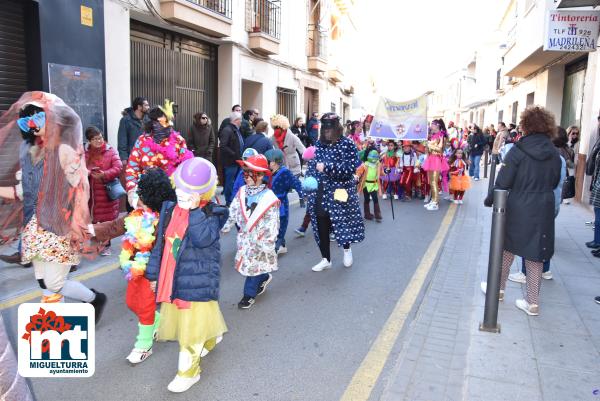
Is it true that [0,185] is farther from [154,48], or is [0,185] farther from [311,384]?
[154,48]

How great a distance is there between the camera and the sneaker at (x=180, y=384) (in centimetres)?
326

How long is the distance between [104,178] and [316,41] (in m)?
16.8

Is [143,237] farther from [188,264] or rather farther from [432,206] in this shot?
[432,206]

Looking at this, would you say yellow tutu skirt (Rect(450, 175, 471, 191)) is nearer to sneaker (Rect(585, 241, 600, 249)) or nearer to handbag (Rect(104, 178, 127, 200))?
sneaker (Rect(585, 241, 600, 249))

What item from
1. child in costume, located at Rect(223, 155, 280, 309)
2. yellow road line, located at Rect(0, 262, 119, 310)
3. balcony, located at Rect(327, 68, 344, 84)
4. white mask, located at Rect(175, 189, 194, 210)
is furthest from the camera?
balcony, located at Rect(327, 68, 344, 84)

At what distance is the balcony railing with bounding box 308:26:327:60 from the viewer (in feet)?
68.6

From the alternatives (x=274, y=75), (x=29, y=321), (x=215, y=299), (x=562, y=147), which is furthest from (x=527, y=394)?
(x=274, y=75)

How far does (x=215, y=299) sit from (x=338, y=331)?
4.36 ft

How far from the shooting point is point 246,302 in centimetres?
480

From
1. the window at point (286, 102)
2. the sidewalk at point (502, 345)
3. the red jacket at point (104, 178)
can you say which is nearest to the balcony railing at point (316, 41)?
the window at point (286, 102)

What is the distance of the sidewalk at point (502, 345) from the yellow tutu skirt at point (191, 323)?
122cm

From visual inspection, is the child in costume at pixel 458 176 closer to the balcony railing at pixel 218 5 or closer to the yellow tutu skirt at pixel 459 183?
the yellow tutu skirt at pixel 459 183

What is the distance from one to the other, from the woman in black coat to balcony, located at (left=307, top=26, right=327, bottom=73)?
54.5 feet

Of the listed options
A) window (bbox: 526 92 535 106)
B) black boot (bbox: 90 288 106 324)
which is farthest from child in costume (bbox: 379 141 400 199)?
window (bbox: 526 92 535 106)
